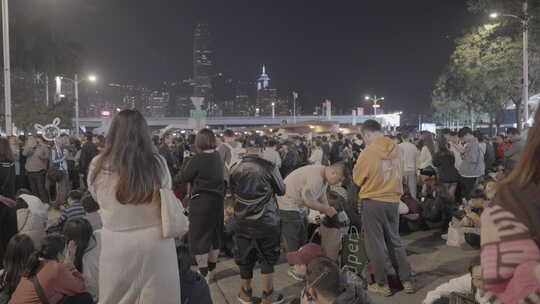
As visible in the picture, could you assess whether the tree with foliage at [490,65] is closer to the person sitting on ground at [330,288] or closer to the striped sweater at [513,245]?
the person sitting on ground at [330,288]

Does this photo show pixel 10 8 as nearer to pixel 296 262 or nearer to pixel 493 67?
pixel 296 262

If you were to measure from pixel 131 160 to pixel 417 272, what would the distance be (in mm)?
5027

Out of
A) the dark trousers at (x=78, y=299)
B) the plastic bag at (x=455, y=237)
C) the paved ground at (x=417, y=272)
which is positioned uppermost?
the dark trousers at (x=78, y=299)

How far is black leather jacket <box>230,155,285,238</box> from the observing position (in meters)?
4.96

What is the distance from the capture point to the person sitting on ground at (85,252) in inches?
185

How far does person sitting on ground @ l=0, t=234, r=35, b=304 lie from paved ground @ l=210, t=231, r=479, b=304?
240 centimetres

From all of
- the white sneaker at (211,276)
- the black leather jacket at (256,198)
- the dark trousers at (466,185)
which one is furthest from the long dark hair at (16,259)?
the dark trousers at (466,185)

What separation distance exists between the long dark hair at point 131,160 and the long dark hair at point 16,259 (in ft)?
4.32

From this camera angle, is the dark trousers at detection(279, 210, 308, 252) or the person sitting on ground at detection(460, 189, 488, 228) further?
the person sitting on ground at detection(460, 189, 488, 228)

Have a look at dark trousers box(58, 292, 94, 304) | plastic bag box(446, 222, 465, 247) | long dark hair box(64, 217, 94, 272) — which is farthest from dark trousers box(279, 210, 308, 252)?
plastic bag box(446, 222, 465, 247)

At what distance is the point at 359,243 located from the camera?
5.82 metres

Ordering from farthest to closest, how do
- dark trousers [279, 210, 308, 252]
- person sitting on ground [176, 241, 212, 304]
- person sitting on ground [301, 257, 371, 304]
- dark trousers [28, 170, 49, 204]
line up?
dark trousers [28, 170, 49, 204] < dark trousers [279, 210, 308, 252] < person sitting on ground [176, 241, 212, 304] < person sitting on ground [301, 257, 371, 304]

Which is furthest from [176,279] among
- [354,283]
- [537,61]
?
[537,61]

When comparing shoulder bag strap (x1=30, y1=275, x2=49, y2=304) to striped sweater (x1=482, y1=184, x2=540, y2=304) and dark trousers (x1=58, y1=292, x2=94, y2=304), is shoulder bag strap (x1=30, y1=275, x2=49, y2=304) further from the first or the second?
striped sweater (x1=482, y1=184, x2=540, y2=304)
